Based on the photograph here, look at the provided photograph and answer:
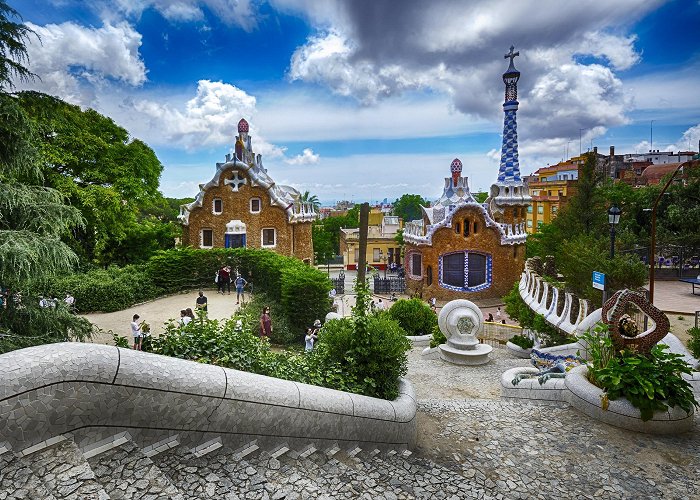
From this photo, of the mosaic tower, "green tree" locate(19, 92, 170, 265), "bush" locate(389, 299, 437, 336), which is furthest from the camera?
the mosaic tower

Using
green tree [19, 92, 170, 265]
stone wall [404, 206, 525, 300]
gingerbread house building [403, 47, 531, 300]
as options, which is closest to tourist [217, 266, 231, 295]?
Answer: green tree [19, 92, 170, 265]

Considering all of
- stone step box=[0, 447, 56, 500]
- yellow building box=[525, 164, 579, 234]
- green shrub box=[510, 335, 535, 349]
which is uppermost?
yellow building box=[525, 164, 579, 234]

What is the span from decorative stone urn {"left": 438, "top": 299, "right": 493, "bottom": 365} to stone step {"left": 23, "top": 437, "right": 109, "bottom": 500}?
1110 centimetres

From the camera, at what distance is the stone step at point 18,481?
10.1 feet

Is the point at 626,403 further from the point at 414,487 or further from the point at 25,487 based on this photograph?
the point at 25,487

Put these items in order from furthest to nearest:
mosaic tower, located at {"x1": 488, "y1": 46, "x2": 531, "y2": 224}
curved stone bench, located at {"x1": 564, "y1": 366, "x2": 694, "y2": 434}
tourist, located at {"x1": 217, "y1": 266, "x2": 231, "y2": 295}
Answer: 1. mosaic tower, located at {"x1": 488, "y1": 46, "x2": 531, "y2": 224}
2. tourist, located at {"x1": 217, "y1": 266, "x2": 231, "y2": 295}
3. curved stone bench, located at {"x1": 564, "y1": 366, "x2": 694, "y2": 434}

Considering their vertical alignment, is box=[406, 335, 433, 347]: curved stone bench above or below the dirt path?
below

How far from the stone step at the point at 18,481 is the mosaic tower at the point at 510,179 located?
1336 inches

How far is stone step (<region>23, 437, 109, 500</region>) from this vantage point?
10.3 ft

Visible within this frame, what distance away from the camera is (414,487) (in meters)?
4.84

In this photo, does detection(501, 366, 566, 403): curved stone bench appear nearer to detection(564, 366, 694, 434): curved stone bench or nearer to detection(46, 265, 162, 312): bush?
detection(564, 366, 694, 434): curved stone bench

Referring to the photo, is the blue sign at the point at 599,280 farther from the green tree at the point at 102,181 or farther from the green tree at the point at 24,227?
the green tree at the point at 102,181

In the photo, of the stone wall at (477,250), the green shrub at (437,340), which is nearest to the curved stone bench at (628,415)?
the green shrub at (437,340)

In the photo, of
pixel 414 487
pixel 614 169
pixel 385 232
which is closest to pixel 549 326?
pixel 414 487
